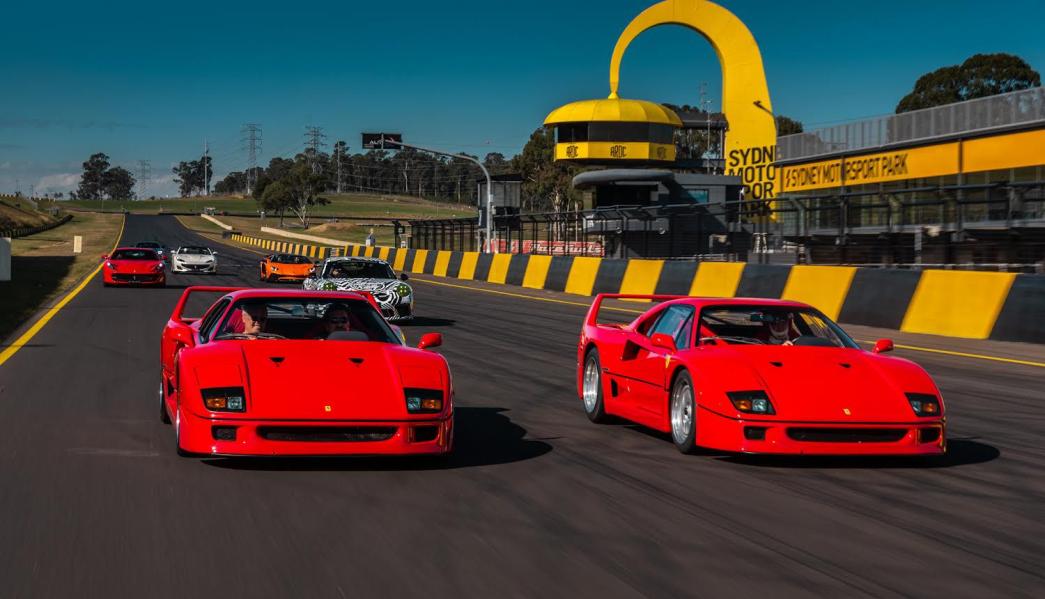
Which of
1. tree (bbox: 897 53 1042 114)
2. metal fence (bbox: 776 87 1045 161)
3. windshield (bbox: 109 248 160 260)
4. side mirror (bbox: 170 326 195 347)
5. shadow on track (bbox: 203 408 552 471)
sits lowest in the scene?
shadow on track (bbox: 203 408 552 471)

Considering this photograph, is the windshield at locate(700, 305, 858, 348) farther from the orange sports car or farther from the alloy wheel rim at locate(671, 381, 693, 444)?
the orange sports car

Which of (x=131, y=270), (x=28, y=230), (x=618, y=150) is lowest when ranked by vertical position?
(x=131, y=270)

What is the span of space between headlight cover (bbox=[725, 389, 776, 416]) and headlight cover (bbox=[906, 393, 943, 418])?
2.95 feet

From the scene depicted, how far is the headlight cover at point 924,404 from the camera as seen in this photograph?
A: 7.77 metres

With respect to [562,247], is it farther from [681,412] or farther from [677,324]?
[681,412]

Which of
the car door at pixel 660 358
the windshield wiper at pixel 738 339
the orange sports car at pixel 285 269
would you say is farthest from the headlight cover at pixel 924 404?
the orange sports car at pixel 285 269

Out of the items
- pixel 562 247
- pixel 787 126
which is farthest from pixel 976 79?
pixel 562 247

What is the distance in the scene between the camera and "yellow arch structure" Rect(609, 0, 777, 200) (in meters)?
60.0

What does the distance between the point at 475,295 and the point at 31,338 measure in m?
15.3

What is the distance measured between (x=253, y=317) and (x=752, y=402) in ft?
11.9

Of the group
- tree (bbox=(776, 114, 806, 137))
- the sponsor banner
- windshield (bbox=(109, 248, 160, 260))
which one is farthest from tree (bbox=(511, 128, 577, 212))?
windshield (bbox=(109, 248, 160, 260))

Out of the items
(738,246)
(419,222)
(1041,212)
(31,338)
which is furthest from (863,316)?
(419,222)

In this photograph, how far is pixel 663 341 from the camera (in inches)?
334

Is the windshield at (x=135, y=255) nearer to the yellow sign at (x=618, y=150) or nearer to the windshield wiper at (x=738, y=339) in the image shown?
the windshield wiper at (x=738, y=339)
